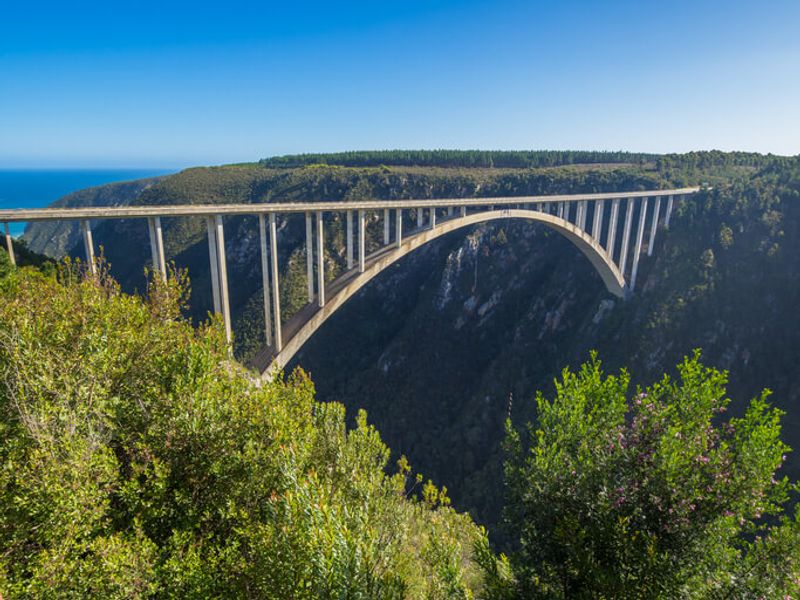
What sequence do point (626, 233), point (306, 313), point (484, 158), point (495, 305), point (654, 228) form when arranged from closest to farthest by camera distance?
point (306, 313)
point (626, 233)
point (654, 228)
point (495, 305)
point (484, 158)

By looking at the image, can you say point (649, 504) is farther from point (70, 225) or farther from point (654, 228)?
point (70, 225)

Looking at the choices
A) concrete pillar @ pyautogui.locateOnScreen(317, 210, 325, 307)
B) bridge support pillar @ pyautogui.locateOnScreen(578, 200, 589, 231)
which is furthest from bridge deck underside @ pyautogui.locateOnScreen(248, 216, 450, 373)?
bridge support pillar @ pyautogui.locateOnScreen(578, 200, 589, 231)

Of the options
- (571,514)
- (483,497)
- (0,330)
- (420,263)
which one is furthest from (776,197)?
Result: (0,330)

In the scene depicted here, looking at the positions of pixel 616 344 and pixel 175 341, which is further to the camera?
pixel 616 344

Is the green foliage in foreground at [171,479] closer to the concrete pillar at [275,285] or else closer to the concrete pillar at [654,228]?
the concrete pillar at [275,285]

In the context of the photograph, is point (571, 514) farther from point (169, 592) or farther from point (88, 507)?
point (88, 507)

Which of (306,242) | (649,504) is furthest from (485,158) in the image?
(649,504)
